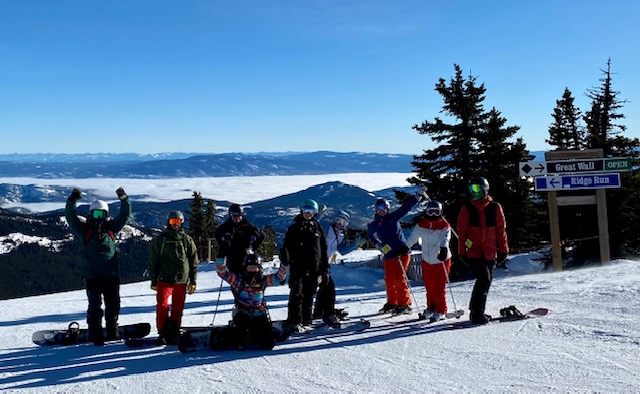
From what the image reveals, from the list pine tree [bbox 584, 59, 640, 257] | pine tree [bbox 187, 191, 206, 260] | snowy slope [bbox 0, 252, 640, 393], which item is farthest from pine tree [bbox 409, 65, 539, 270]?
pine tree [bbox 187, 191, 206, 260]

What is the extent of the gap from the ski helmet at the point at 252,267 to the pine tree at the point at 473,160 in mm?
14221

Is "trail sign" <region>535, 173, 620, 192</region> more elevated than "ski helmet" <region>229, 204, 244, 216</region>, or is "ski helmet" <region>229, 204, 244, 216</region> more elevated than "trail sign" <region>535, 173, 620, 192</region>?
"ski helmet" <region>229, 204, 244, 216</region>

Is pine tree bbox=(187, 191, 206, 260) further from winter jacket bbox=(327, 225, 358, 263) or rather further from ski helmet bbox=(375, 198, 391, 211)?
ski helmet bbox=(375, 198, 391, 211)

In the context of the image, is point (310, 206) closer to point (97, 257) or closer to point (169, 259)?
point (169, 259)

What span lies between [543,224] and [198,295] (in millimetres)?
14792

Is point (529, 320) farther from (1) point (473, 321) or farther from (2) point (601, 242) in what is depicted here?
(2) point (601, 242)

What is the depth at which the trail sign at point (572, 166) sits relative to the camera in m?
13.1

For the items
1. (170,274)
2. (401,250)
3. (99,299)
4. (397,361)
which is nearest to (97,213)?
(99,299)

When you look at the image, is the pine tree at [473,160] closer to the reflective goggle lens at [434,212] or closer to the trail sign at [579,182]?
the trail sign at [579,182]

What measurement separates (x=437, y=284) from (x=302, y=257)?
2142 millimetres

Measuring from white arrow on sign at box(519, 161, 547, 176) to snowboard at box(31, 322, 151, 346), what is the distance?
10.0 meters

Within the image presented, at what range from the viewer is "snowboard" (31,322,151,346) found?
7.52m

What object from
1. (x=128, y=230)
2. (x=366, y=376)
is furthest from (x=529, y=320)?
(x=128, y=230)

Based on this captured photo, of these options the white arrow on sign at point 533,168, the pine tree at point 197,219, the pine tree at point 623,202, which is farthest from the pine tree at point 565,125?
the pine tree at point 197,219
